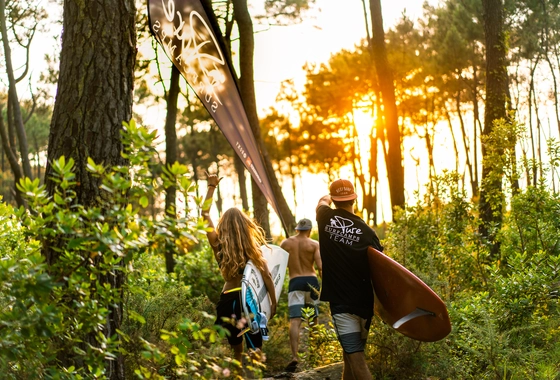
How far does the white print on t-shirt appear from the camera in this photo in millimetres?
5957

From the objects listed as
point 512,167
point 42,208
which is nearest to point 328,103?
point 512,167

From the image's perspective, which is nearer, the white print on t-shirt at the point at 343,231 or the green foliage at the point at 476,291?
the white print on t-shirt at the point at 343,231

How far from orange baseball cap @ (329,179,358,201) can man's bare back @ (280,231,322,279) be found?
324 centimetres

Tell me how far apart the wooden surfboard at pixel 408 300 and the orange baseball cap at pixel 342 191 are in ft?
1.89

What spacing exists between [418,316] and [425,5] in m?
32.2

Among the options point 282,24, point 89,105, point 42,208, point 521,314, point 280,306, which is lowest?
point 280,306

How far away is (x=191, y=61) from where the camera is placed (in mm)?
8125

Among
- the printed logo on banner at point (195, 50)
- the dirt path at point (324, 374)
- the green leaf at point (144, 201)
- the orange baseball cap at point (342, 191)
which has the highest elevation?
the printed logo on banner at point (195, 50)

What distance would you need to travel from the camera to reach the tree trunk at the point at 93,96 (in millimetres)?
5125

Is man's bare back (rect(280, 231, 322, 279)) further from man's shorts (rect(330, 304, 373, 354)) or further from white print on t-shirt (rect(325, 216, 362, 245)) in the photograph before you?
man's shorts (rect(330, 304, 373, 354))

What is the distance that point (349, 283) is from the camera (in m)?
5.91

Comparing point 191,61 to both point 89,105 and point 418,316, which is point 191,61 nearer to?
point 89,105

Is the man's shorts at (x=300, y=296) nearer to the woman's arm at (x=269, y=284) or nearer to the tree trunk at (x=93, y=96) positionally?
the woman's arm at (x=269, y=284)

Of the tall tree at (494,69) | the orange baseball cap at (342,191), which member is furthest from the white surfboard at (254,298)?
the tall tree at (494,69)
